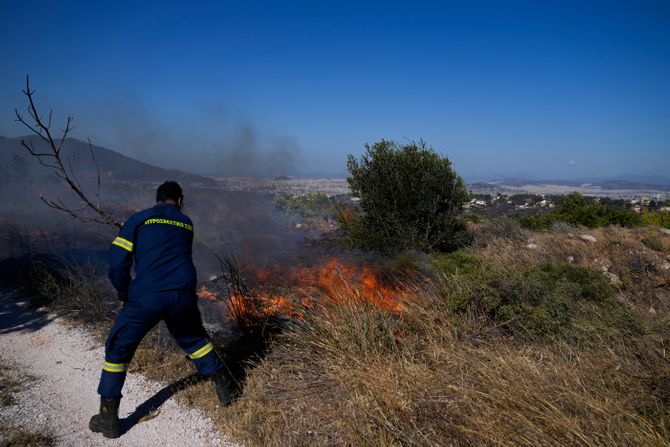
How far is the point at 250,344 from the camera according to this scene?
459cm

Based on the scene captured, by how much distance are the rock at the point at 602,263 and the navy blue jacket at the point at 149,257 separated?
351 inches

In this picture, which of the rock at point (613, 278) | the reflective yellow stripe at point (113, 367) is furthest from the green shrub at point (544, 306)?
the reflective yellow stripe at point (113, 367)

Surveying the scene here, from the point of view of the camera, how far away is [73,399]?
3.77 metres

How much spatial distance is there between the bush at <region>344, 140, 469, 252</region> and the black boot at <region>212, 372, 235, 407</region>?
285 inches

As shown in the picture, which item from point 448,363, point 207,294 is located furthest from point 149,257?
point 207,294

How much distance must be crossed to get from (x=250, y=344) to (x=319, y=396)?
143cm

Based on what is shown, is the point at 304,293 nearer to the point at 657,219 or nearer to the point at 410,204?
the point at 410,204

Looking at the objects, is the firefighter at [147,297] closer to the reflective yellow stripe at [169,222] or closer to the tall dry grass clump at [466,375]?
the reflective yellow stripe at [169,222]

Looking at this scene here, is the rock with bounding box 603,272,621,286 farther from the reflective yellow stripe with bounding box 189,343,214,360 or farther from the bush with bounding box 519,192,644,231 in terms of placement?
the reflective yellow stripe with bounding box 189,343,214,360

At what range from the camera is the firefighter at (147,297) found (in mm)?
3146

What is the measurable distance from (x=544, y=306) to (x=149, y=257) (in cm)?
469

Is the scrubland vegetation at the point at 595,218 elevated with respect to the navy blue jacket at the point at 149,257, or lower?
lower

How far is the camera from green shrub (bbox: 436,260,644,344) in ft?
14.0

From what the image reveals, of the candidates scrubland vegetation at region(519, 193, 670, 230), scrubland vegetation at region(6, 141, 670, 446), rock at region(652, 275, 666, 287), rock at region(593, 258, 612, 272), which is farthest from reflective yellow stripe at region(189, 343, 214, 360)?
scrubland vegetation at region(519, 193, 670, 230)
